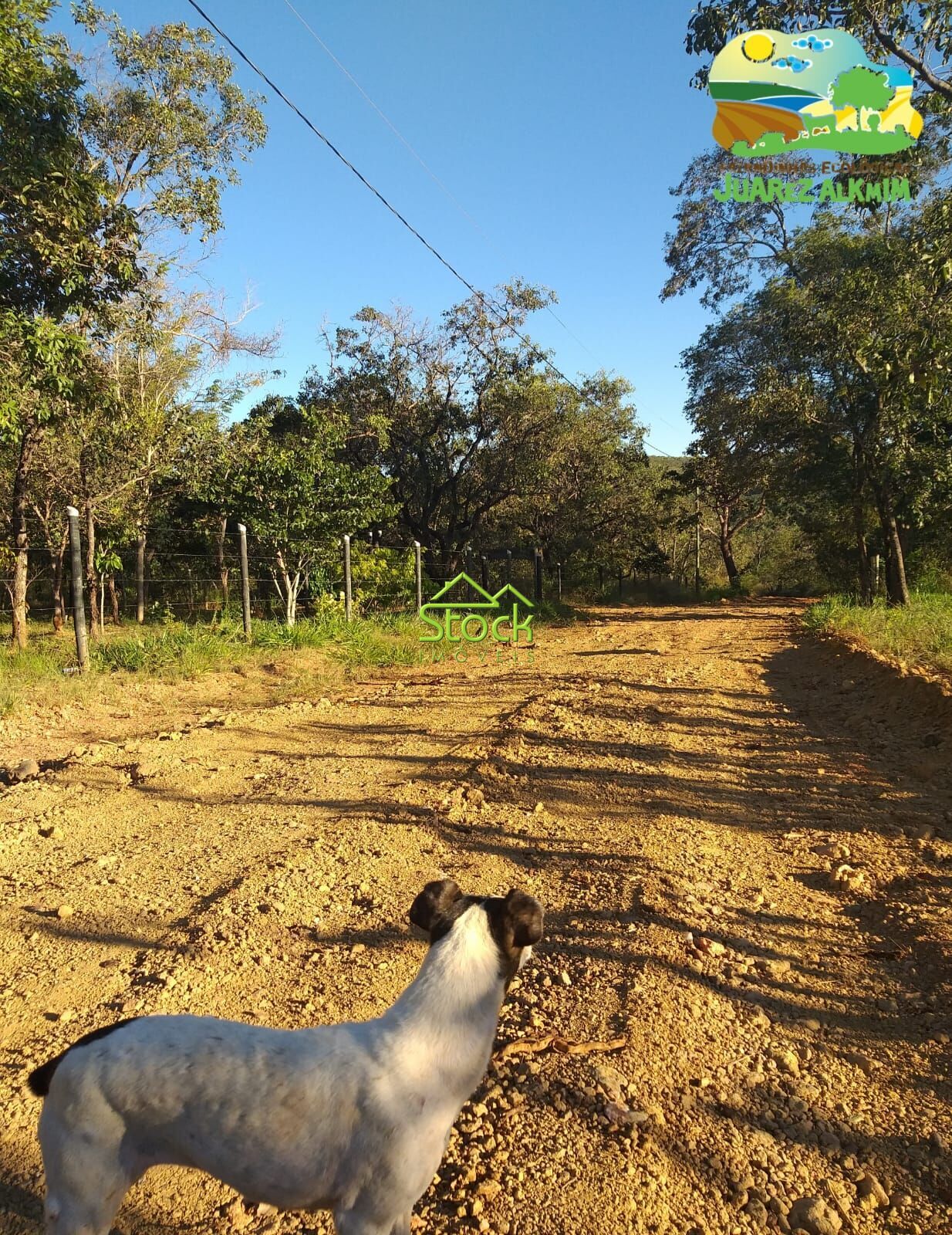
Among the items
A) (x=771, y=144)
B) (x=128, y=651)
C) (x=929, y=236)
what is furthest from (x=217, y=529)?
(x=929, y=236)

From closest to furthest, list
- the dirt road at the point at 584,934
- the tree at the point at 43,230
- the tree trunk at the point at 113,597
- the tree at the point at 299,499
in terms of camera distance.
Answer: the dirt road at the point at 584,934, the tree at the point at 43,230, the tree at the point at 299,499, the tree trunk at the point at 113,597

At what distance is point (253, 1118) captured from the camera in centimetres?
135

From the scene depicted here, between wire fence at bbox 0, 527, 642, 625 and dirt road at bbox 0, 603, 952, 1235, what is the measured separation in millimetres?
6910

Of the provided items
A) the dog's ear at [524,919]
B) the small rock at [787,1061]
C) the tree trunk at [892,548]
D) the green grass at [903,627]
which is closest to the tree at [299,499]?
the green grass at [903,627]

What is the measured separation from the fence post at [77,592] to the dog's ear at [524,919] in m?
7.36

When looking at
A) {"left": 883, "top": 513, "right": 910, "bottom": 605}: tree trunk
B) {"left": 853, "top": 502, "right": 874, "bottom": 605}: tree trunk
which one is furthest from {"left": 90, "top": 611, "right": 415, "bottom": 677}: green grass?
{"left": 853, "top": 502, "right": 874, "bottom": 605}: tree trunk

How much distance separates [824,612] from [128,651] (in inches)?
440

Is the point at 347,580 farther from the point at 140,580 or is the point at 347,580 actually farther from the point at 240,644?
the point at 140,580

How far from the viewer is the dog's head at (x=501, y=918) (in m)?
1.60

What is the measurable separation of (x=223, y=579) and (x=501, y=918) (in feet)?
43.5

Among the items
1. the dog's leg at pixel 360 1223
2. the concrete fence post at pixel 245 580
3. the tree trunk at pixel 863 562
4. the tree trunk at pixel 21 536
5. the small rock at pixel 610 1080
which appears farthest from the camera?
the tree trunk at pixel 863 562

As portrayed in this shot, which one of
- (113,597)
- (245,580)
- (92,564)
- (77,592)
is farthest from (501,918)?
(113,597)

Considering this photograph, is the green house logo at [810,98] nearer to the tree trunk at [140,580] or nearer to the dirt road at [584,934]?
the dirt road at [584,934]

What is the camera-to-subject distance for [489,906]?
1658 mm
